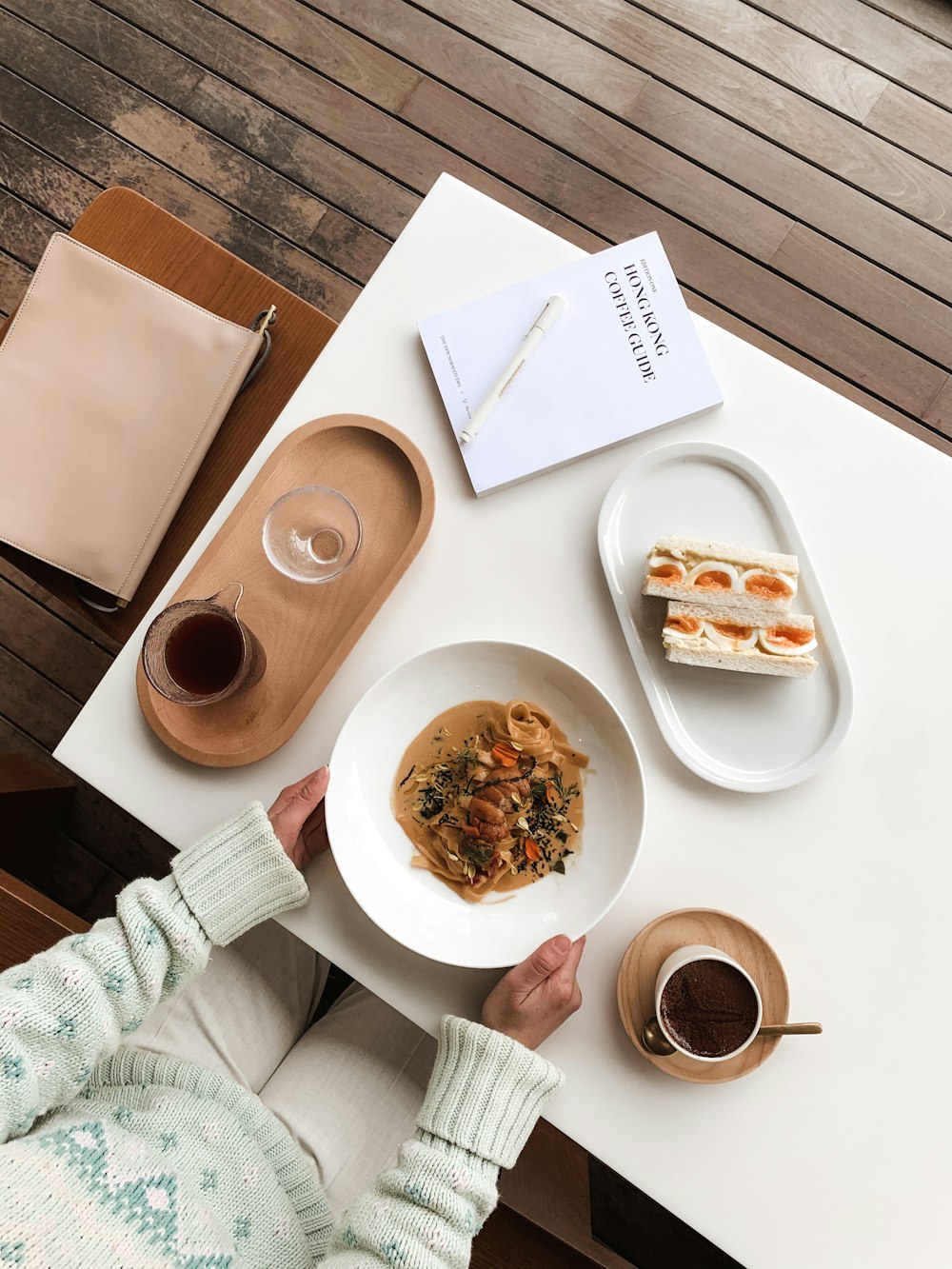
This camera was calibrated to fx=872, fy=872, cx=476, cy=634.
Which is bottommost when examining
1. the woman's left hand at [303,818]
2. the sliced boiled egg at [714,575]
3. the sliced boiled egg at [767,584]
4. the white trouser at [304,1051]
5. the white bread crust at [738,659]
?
the white trouser at [304,1051]

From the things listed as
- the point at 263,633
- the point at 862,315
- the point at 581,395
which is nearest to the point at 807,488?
the point at 581,395

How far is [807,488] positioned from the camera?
3.68 feet

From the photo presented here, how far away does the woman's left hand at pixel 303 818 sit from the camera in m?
1.04

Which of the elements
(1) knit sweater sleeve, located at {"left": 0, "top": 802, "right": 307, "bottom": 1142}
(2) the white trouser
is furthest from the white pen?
(2) the white trouser

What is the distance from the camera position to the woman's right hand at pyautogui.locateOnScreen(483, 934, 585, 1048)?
3.30 feet

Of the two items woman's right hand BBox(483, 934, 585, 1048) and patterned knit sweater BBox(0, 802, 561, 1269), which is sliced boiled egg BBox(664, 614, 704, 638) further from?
patterned knit sweater BBox(0, 802, 561, 1269)

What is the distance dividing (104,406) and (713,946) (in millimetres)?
1143

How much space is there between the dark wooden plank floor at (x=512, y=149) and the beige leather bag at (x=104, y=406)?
0.70 metres

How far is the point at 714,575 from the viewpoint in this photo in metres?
1.08

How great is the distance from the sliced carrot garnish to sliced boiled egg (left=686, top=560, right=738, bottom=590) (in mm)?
298

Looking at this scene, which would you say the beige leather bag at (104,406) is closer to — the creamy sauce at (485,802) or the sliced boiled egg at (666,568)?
the creamy sauce at (485,802)

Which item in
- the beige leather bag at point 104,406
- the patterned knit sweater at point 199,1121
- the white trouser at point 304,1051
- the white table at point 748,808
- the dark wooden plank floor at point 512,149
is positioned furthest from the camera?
the dark wooden plank floor at point 512,149

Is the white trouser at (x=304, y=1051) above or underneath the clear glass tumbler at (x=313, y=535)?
underneath

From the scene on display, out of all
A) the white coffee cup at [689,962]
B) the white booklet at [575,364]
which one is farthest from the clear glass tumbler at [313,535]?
the white coffee cup at [689,962]
